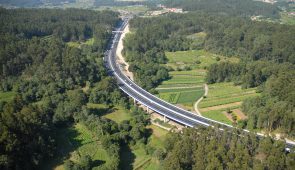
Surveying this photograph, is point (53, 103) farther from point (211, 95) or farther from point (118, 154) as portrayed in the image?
point (211, 95)

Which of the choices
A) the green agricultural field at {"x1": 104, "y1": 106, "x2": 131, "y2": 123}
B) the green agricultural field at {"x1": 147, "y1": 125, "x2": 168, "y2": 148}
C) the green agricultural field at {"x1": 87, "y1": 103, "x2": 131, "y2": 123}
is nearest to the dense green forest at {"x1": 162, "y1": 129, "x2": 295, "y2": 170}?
the green agricultural field at {"x1": 147, "y1": 125, "x2": 168, "y2": 148}

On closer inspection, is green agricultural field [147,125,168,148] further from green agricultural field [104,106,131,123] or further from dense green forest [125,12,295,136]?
dense green forest [125,12,295,136]

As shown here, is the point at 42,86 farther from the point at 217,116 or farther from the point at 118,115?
the point at 217,116

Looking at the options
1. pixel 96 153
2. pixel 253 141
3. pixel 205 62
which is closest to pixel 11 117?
pixel 96 153

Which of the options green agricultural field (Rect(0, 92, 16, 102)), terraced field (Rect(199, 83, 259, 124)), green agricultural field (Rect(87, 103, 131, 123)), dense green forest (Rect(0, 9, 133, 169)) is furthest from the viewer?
green agricultural field (Rect(0, 92, 16, 102))

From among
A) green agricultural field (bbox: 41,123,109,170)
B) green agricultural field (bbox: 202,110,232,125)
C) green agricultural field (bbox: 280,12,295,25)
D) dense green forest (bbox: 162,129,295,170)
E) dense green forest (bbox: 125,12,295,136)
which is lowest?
green agricultural field (bbox: 41,123,109,170)

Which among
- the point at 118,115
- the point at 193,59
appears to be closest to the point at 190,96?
the point at 118,115

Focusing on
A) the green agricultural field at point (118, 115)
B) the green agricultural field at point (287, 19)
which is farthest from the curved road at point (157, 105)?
the green agricultural field at point (287, 19)
